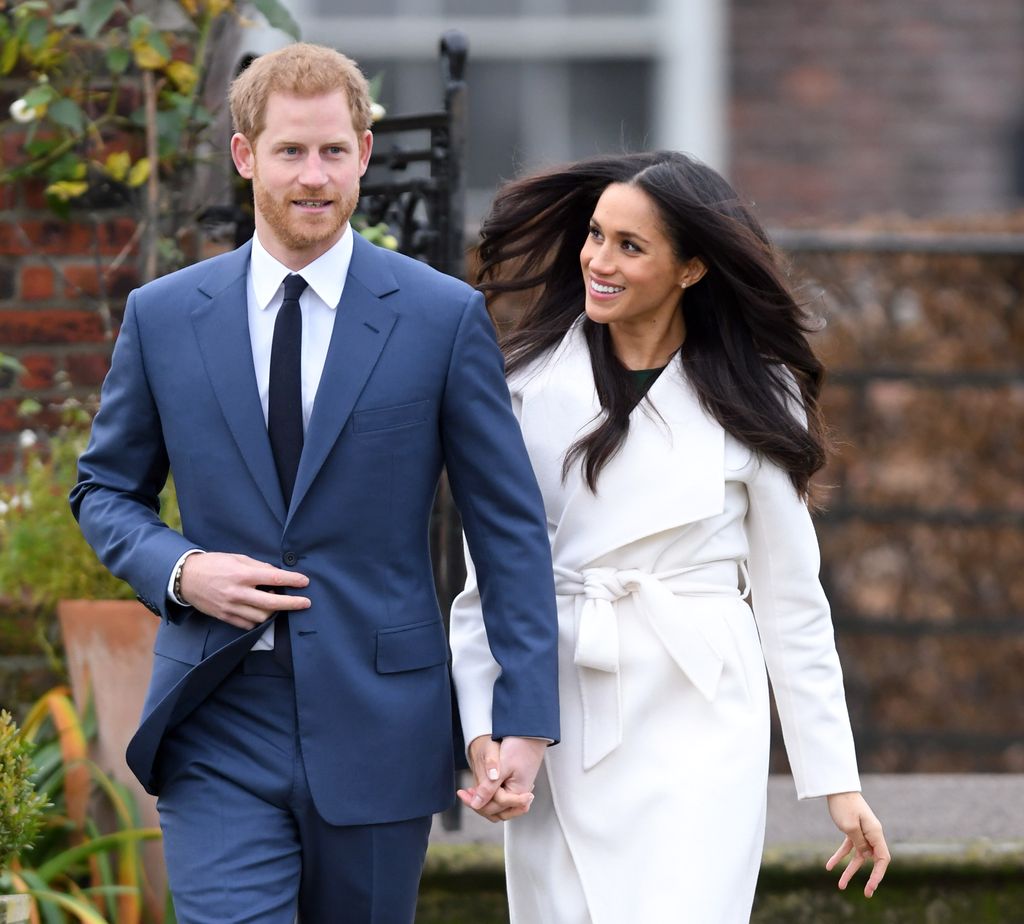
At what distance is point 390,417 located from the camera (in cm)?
299

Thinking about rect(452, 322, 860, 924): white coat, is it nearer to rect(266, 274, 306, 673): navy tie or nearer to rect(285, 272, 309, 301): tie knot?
rect(266, 274, 306, 673): navy tie

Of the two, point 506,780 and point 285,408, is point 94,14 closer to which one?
point 285,408

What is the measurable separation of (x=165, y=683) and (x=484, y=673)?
535 millimetres

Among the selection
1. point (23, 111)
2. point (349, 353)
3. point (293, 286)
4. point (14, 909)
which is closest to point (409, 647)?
point (349, 353)

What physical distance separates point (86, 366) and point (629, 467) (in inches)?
81.2

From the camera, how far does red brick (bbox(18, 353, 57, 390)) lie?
194 inches

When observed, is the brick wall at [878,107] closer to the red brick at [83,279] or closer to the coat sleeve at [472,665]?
the red brick at [83,279]

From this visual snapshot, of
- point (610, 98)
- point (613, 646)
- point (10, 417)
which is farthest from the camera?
point (610, 98)

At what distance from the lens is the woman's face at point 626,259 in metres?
3.31

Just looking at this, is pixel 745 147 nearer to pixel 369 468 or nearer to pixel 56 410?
pixel 56 410

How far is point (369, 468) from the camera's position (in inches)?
117

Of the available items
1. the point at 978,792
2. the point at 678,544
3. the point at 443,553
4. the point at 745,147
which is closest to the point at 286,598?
the point at 678,544

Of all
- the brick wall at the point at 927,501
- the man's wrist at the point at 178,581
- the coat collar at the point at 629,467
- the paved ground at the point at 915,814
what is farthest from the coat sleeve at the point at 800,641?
the brick wall at the point at 927,501

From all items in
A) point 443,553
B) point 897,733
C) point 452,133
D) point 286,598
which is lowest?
point 897,733
